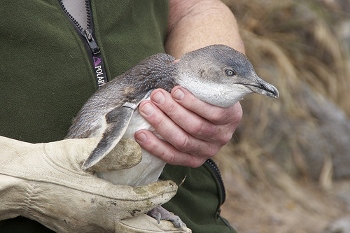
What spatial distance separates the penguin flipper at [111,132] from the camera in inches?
71.1

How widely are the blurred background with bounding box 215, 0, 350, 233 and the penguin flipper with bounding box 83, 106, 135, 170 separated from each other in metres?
2.83

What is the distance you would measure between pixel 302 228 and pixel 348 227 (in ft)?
1.11

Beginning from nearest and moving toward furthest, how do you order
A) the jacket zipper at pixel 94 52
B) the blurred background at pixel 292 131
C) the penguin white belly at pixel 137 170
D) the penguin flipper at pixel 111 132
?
the penguin flipper at pixel 111 132, the penguin white belly at pixel 137 170, the jacket zipper at pixel 94 52, the blurred background at pixel 292 131

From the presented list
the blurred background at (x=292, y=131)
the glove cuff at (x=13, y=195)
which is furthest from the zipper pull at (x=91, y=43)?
the blurred background at (x=292, y=131)

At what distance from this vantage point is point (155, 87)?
6.89ft

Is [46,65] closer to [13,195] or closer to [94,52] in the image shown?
[94,52]

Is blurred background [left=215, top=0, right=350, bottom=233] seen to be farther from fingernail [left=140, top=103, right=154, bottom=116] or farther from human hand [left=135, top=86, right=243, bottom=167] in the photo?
fingernail [left=140, top=103, right=154, bottom=116]

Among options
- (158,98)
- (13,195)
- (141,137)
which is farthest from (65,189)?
(158,98)

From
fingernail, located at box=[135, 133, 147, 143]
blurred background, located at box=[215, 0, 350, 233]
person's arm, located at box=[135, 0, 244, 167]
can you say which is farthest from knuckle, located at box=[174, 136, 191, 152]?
blurred background, located at box=[215, 0, 350, 233]

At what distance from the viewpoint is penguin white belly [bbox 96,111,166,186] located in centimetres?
197

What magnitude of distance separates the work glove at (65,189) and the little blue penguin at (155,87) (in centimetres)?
8

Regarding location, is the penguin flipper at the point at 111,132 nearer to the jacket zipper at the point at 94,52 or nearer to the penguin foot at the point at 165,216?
the jacket zipper at the point at 94,52

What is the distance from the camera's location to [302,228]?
4.84 m

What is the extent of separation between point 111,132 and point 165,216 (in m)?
0.38
